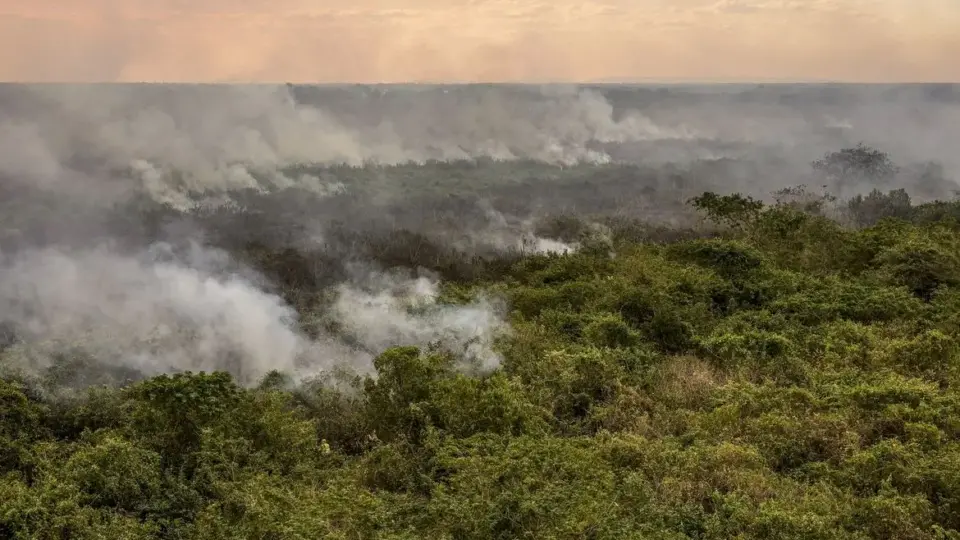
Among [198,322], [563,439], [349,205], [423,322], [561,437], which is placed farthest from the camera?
[349,205]

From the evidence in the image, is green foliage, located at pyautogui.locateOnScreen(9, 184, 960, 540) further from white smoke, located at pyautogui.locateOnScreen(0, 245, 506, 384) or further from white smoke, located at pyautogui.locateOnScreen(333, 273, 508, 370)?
white smoke, located at pyautogui.locateOnScreen(0, 245, 506, 384)

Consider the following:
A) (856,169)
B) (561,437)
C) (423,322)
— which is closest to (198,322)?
(423,322)

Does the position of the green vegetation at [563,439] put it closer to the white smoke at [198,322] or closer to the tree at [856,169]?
the white smoke at [198,322]

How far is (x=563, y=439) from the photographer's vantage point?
53.0 ft

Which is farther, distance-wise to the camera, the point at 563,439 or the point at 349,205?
the point at 349,205

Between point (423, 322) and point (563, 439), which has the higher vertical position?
point (423, 322)

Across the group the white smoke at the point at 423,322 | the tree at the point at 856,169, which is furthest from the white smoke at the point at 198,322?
the tree at the point at 856,169

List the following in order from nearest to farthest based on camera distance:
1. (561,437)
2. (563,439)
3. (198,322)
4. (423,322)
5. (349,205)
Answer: (563,439) → (561,437) → (198,322) → (423,322) → (349,205)

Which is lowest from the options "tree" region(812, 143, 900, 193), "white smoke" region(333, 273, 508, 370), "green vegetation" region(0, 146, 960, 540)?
"green vegetation" region(0, 146, 960, 540)

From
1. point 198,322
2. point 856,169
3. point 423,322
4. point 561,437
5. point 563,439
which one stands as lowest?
point 561,437

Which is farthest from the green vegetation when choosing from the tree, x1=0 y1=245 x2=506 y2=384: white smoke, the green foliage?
the tree

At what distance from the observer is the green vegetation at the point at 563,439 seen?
1288 centimetres

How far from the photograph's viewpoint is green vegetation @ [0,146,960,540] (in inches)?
507

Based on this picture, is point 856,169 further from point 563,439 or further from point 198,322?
point 198,322
